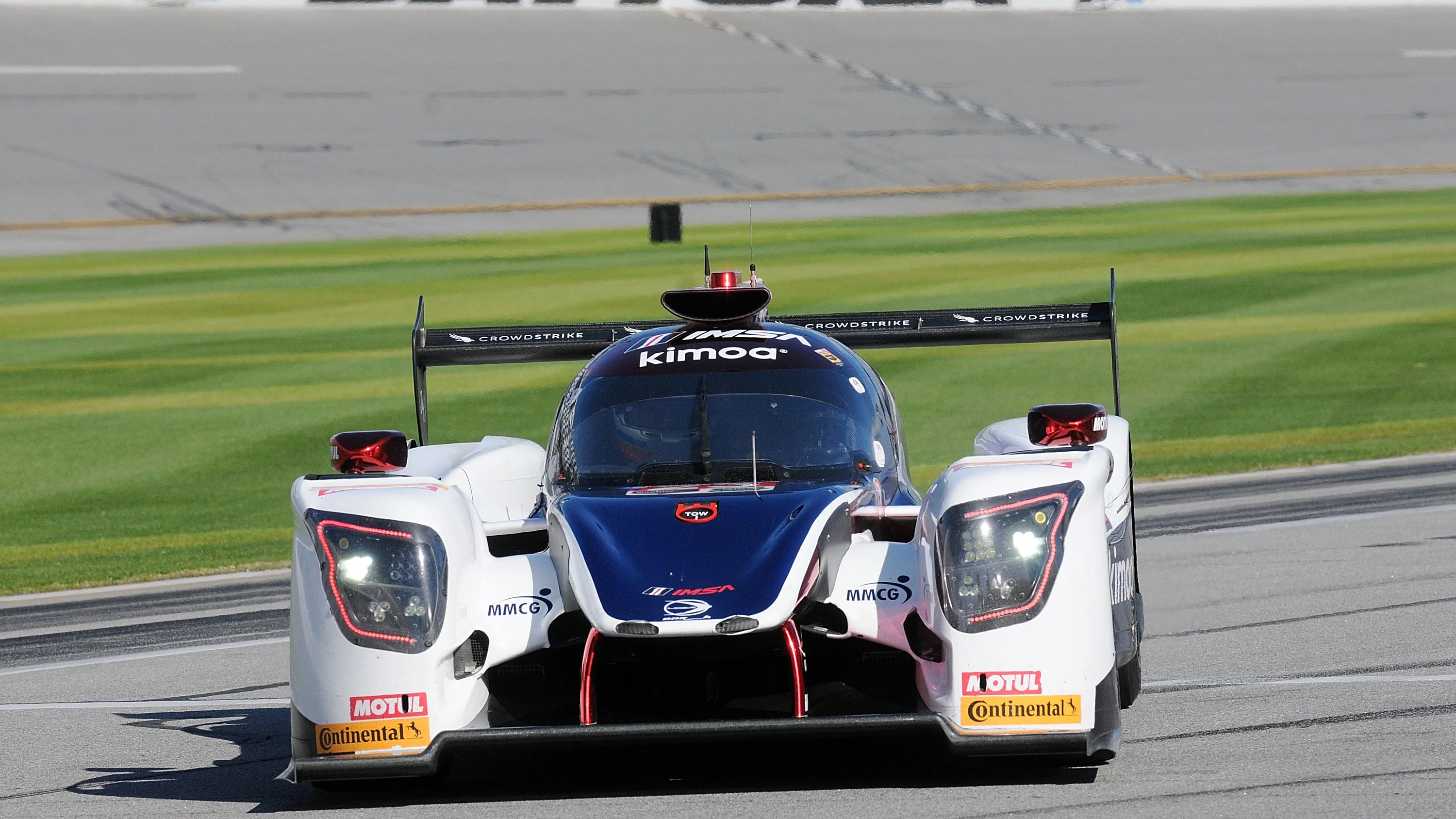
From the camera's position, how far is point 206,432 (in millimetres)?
18656

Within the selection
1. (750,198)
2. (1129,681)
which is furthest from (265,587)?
(750,198)

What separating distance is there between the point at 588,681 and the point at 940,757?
1.29 meters

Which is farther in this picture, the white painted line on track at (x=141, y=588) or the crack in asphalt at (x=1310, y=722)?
the white painted line on track at (x=141, y=588)

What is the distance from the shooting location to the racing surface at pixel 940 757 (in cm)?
578

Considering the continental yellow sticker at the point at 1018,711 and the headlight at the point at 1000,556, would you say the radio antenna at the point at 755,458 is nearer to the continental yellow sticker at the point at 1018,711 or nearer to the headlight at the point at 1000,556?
the headlight at the point at 1000,556

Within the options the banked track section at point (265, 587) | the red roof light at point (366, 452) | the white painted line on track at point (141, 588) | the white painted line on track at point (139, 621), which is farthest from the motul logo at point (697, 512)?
the white painted line on track at point (141, 588)

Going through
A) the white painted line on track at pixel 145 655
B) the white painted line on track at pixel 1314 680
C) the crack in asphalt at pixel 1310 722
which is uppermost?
the crack in asphalt at pixel 1310 722

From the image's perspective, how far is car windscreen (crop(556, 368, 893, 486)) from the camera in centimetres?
698

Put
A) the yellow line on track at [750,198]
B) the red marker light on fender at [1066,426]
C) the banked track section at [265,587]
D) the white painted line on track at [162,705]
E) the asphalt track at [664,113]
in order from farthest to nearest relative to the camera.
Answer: the asphalt track at [664,113] → the yellow line on track at [750,198] → the banked track section at [265,587] → the white painted line on track at [162,705] → the red marker light on fender at [1066,426]

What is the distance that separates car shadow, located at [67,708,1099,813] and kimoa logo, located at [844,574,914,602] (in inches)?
20.4

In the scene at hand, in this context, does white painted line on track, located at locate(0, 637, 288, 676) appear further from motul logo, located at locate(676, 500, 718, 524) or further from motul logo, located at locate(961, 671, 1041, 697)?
motul logo, located at locate(961, 671, 1041, 697)

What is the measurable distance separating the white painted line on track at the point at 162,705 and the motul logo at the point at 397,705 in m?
2.32

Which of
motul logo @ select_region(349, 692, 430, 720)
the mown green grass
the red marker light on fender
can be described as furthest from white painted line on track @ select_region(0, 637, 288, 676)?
the red marker light on fender

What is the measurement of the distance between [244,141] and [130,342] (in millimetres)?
20920
